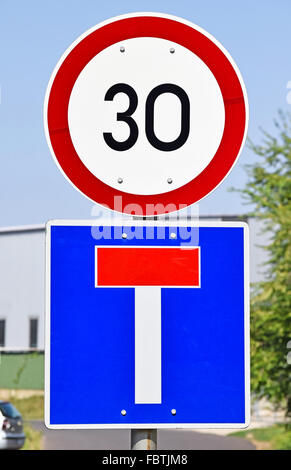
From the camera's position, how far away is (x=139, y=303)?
9.55ft

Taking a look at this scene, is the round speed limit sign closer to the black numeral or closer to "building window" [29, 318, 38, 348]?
the black numeral

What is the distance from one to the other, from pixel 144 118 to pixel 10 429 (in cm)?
1878

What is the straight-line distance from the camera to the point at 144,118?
3006mm

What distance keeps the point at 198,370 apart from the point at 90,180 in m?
0.74

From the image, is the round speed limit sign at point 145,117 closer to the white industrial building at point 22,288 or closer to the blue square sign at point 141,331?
the blue square sign at point 141,331

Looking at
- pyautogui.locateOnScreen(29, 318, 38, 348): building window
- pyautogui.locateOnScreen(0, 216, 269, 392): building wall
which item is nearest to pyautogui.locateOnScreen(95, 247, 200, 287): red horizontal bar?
pyautogui.locateOnScreen(0, 216, 269, 392): building wall

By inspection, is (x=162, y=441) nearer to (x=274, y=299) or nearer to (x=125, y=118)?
(x=274, y=299)

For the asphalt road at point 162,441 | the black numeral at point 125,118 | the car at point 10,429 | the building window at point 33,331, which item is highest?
the building window at point 33,331

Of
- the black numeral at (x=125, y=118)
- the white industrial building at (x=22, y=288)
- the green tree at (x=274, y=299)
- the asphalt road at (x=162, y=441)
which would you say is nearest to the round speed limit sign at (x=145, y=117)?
the black numeral at (x=125, y=118)

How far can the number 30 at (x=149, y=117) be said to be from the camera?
2.98 m

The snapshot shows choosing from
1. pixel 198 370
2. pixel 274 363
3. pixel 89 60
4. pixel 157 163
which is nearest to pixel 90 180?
pixel 157 163

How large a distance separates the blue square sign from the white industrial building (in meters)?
40.0

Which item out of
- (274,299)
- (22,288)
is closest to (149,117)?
(274,299)
